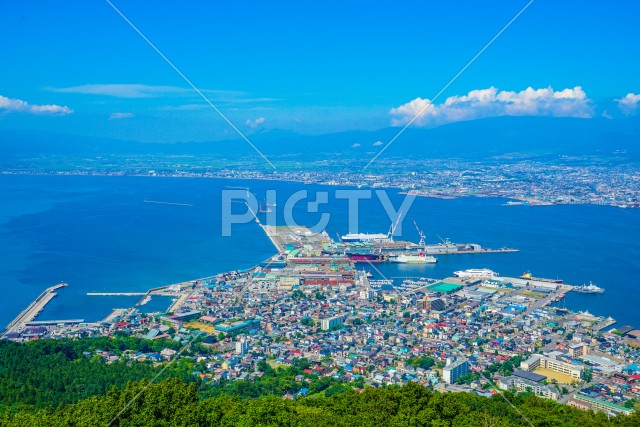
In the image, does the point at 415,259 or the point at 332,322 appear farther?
the point at 415,259

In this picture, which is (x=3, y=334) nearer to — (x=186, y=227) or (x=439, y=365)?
(x=439, y=365)

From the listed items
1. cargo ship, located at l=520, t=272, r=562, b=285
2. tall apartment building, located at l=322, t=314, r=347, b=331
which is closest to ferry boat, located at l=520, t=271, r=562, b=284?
cargo ship, located at l=520, t=272, r=562, b=285

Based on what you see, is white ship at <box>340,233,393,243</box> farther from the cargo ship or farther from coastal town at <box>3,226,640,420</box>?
the cargo ship

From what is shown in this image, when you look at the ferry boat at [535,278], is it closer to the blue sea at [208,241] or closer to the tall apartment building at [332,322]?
the blue sea at [208,241]

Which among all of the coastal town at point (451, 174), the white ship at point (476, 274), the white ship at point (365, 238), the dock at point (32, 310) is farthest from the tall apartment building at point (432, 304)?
the coastal town at point (451, 174)

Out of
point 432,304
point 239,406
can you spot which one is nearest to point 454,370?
point 432,304

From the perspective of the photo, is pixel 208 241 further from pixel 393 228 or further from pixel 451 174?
pixel 451 174
